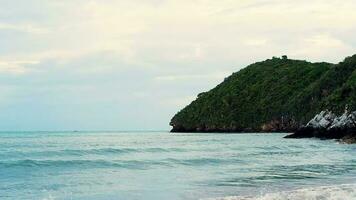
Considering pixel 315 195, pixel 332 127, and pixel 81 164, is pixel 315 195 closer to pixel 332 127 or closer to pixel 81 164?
pixel 81 164

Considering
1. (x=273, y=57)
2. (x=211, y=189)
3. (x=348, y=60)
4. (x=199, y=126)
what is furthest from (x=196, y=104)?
(x=211, y=189)

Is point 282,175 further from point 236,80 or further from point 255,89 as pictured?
point 236,80

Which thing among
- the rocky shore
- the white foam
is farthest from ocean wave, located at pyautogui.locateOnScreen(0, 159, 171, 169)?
the rocky shore

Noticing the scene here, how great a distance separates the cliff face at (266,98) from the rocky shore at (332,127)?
21.6 meters

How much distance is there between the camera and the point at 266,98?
129 m

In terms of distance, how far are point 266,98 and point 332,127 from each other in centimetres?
6012

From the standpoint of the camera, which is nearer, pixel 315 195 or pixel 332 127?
pixel 315 195

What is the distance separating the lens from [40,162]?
3506 centimetres

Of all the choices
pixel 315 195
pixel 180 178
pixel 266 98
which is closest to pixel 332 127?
pixel 180 178

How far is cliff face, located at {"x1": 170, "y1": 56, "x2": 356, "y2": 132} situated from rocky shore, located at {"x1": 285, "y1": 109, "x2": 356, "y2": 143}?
21.6 m

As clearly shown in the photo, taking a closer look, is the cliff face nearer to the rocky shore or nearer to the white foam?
the rocky shore

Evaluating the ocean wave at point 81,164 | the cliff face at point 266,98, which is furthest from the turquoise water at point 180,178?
the cliff face at point 266,98

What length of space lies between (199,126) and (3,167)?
107 m

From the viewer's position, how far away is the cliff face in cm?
10388
